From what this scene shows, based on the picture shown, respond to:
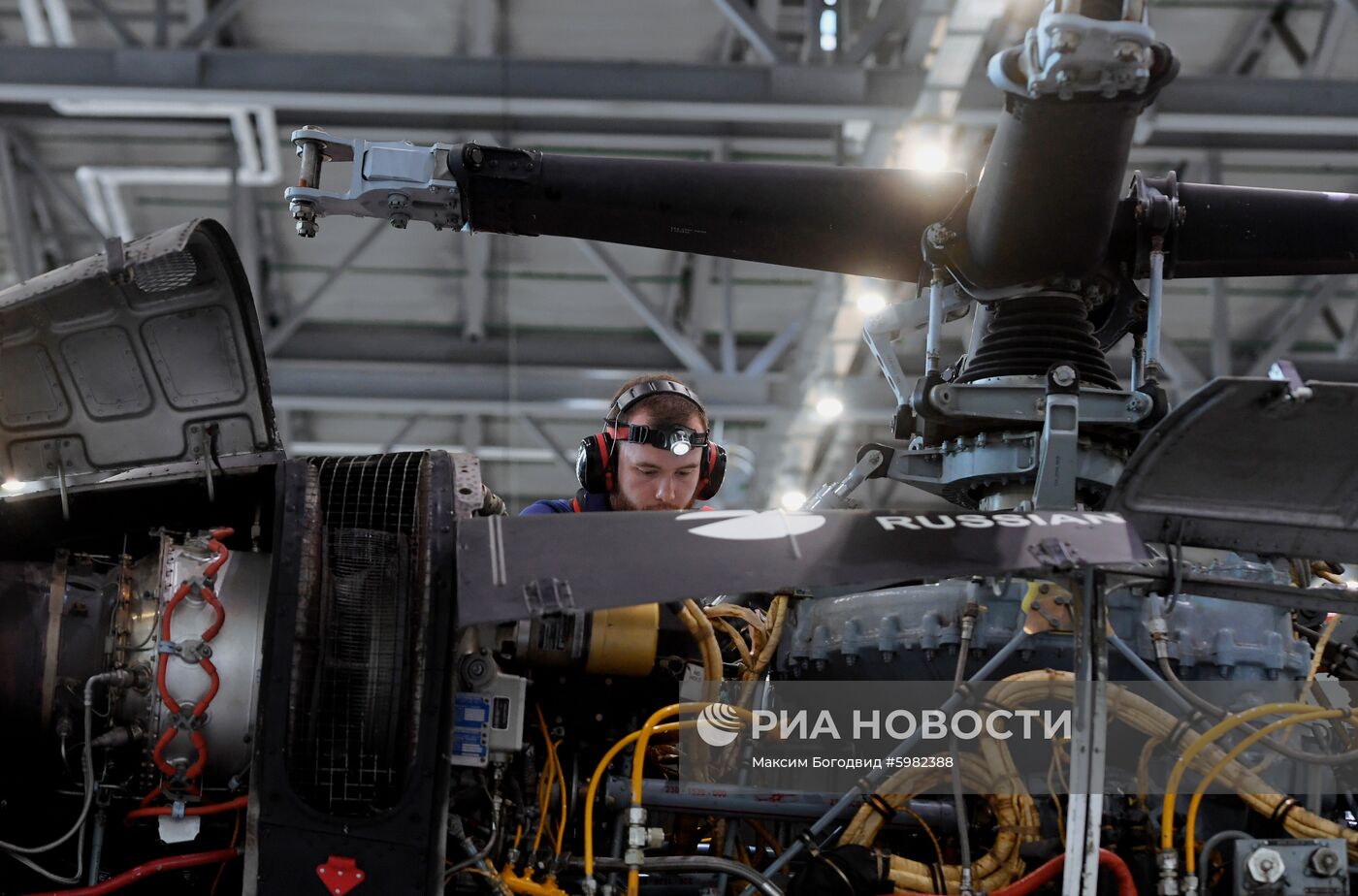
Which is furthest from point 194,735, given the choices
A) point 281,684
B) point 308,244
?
point 308,244

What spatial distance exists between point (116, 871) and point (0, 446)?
1276mm

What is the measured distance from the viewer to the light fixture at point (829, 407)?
1306 centimetres

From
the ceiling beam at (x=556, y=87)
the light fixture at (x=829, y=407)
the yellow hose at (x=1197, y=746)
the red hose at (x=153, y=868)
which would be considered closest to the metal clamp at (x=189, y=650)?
the red hose at (x=153, y=868)

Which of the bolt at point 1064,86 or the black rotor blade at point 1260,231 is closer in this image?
the bolt at point 1064,86

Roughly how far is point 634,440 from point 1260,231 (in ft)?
7.01

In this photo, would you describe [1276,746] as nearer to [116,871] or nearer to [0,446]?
[116,871]

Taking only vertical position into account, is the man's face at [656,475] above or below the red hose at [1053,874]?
above

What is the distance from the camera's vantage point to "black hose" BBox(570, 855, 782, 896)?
3539 millimetres

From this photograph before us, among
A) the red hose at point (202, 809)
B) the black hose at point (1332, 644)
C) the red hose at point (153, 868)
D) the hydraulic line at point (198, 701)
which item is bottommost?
the red hose at point (153, 868)

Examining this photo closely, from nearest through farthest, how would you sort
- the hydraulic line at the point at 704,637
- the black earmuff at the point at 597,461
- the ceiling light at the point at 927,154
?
1. the hydraulic line at the point at 704,637
2. the black earmuff at the point at 597,461
3. the ceiling light at the point at 927,154

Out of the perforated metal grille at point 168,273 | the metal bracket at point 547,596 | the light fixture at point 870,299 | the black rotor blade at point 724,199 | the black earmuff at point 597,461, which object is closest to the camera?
the metal bracket at point 547,596

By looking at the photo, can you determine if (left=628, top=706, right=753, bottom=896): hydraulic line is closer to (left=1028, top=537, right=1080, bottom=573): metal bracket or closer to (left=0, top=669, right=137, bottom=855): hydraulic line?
(left=1028, top=537, right=1080, bottom=573): metal bracket

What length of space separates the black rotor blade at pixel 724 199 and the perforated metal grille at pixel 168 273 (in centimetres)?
A: 83

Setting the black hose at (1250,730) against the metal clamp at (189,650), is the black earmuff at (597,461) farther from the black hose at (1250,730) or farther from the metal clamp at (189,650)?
the black hose at (1250,730)
